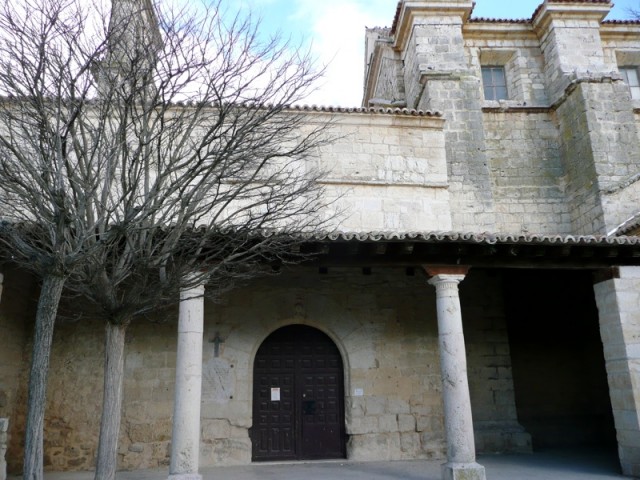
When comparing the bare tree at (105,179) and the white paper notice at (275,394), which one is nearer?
the bare tree at (105,179)

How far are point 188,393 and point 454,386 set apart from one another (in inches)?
123

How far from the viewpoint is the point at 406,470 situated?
7281mm

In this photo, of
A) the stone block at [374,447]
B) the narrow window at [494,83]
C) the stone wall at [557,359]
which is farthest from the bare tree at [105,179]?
the narrow window at [494,83]

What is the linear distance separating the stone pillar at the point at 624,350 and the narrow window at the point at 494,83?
680 centimetres

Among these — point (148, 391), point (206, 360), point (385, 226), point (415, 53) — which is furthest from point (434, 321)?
point (415, 53)

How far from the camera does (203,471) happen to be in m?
7.38

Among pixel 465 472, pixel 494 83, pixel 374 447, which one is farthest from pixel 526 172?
pixel 465 472

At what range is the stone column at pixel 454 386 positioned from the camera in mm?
6213

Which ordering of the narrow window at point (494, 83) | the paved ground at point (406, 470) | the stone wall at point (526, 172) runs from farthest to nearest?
the narrow window at point (494, 83), the stone wall at point (526, 172), the paved ground at point (406, 470)

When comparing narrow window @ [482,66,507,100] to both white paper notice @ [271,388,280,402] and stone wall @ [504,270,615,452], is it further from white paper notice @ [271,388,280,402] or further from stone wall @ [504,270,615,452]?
white paper notice @ [271,388,280,402]

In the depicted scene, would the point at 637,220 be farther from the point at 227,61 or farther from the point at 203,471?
the point at 203,471

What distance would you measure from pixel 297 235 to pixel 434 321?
3.80 meters

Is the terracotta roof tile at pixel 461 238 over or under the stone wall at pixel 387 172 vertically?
under

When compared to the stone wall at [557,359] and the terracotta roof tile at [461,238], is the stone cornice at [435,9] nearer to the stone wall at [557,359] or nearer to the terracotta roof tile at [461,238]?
the stone wall at [557,359]
